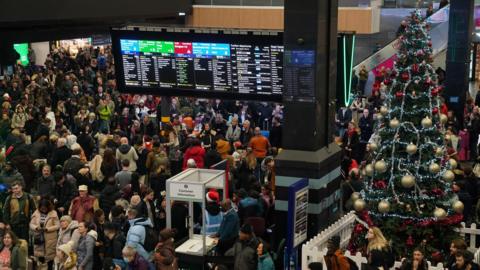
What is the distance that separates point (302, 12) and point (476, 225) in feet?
12.8

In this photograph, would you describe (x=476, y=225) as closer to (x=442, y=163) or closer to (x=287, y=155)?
(x=442, y=163)

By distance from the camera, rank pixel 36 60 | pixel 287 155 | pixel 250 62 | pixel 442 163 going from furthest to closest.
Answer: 1. pixel 36 60
2. pixel 250 62
3. pixel 287 155
4. pixel 442 163

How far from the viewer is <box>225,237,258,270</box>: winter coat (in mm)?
8992

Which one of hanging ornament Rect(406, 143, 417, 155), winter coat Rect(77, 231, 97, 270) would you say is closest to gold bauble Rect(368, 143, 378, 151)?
hanging ornament Rect(406, 143, 417, 155)

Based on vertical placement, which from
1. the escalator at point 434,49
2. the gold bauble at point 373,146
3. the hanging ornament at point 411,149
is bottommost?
the gold bauble at point 373,146

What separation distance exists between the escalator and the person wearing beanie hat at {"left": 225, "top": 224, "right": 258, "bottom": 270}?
18.5 meters

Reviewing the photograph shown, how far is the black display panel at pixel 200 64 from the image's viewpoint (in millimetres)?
13953

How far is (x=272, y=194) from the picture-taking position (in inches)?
463

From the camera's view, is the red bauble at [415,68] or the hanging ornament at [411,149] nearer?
the hanging ornament at [411,149]

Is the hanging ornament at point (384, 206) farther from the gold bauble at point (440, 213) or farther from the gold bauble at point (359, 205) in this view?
the gold bauble at point (440, 213)

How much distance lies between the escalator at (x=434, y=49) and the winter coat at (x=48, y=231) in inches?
700

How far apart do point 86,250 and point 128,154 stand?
14.7 ft

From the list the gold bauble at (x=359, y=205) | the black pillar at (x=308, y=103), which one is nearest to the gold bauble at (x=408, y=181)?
the gold bauble at (x=359, y=205)

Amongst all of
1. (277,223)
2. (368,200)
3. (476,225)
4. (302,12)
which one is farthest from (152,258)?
(476,225)
